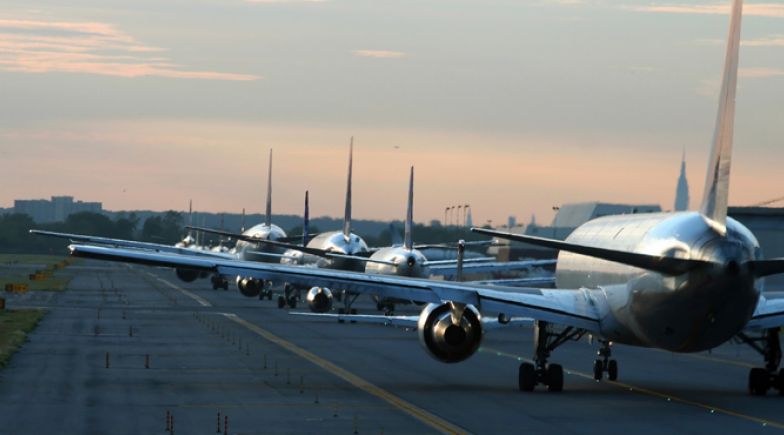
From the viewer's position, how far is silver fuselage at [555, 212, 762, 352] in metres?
34.6

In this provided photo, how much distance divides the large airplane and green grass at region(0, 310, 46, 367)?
15170 mm

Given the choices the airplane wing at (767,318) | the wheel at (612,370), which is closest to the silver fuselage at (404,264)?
the wheel at (612,370)

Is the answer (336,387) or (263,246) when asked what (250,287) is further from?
(336,387)

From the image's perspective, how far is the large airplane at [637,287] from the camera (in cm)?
3481

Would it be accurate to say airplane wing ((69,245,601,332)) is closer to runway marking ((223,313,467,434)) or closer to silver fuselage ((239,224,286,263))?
runway marking ((223,313,467,434))

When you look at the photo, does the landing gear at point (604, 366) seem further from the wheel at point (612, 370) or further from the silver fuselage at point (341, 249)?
the silver fuselage at point (341, 249)

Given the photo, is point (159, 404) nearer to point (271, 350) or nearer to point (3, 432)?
point (3, 432)

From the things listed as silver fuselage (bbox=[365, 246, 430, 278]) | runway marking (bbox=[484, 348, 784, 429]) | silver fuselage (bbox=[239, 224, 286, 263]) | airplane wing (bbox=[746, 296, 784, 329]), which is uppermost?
silver fuselage (bbox=[239, 224, 286, 263])

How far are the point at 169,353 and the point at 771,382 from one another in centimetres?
2306

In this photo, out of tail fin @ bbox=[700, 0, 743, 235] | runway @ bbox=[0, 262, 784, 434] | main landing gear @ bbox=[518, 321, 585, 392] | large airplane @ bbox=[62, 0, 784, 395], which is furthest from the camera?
main landing gear @ bbox=[518, 321, 585, 392]

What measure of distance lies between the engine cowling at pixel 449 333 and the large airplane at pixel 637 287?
0.09ft

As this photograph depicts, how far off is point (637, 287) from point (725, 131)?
4622mm

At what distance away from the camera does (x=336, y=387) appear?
4284cm

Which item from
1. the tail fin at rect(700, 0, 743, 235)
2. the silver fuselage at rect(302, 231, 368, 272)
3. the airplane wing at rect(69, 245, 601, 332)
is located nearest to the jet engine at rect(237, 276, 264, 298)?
the silver fuselage at rect(302, 231, 368, 272)
